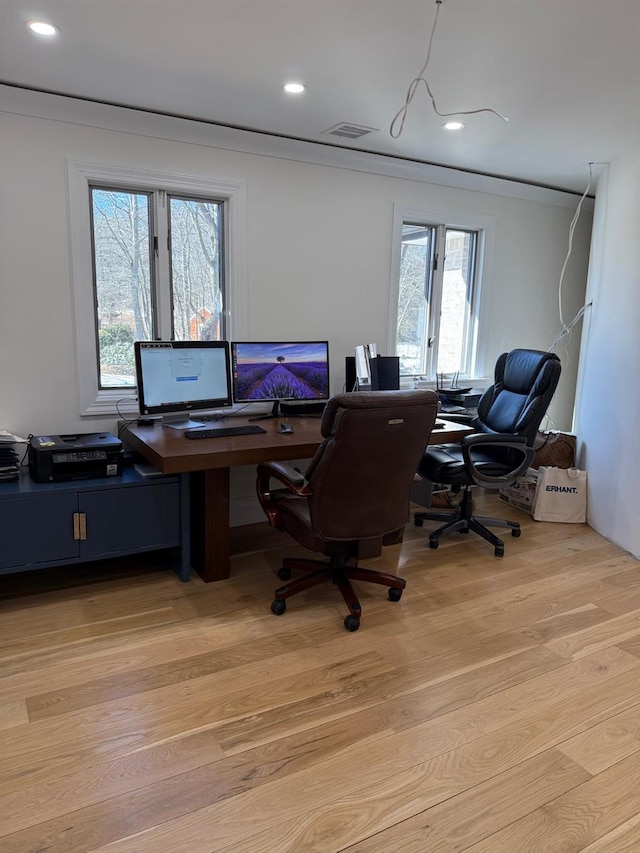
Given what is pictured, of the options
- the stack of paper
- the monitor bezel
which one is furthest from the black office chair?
the stack of paper

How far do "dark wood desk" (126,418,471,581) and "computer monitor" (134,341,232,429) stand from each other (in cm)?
15

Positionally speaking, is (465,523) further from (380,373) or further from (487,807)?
(487,807)

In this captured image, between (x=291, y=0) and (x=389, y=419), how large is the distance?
1575mm

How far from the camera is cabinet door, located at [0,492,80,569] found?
2.65 meters

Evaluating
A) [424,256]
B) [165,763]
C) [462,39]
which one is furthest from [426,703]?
[424,256]

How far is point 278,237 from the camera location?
3852 mm

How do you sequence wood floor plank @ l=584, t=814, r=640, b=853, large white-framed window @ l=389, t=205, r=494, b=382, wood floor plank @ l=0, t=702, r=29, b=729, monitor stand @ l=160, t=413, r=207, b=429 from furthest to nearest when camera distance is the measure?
large white-framed window @ l=389, t=205, r=494, b=382 → monitor stand @ l=160, t=413, r=207, b=429 → wood floor plank @ l=0, t=702, r=29, b=729 → wood floor plank @ l=584, t=814, r=640, b=853

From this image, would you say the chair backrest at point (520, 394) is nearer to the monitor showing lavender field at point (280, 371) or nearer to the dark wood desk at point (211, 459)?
the monitor showing lavender field at point (280, 371)

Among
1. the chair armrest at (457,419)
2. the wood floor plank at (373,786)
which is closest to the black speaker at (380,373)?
the chair armrest at (457,419)

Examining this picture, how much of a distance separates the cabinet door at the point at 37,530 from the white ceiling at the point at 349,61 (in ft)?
6.41

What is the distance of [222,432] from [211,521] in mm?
459

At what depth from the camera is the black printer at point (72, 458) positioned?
281 centimetres

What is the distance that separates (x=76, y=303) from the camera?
10.8 ft

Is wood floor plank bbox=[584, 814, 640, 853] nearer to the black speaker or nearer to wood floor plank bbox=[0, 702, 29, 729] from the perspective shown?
wood floor plank bbox=[0, 702, 29, 729]
